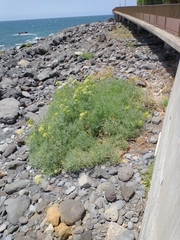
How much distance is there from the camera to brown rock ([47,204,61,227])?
2993 mm

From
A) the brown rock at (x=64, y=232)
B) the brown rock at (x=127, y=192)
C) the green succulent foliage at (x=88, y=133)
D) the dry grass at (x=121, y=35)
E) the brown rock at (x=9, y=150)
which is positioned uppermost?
the dry grass at (x=121, y=35)

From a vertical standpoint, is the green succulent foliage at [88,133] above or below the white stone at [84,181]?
above

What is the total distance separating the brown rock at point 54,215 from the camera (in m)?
2.99

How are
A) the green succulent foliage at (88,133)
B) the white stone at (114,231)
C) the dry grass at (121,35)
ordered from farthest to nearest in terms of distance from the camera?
the dry grass at (121,35) < the green succulent foliage at (88,133) < the white stone at (114,231)

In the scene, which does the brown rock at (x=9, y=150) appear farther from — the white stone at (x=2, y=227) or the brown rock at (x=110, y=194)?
the brown rock at (x=110, y=194)

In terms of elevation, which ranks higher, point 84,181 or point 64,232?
point 84,181

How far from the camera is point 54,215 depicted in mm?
3062

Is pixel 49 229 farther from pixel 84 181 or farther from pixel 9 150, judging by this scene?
pixel 9 150

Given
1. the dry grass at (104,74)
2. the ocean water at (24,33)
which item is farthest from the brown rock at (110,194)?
the ocean water at (24,33)

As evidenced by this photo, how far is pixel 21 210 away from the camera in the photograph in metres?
3.36

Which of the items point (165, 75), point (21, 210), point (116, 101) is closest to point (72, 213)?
point (21, 210)

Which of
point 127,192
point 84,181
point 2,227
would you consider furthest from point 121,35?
point 2,227

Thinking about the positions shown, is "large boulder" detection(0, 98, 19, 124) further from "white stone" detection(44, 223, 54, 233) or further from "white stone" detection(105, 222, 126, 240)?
"white stone" detection(105, 222, 126, 240)

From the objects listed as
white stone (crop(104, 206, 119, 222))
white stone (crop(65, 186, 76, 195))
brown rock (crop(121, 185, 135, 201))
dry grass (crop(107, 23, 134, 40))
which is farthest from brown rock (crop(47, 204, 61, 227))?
dry grass (crop(107, 23, 134, 40))
